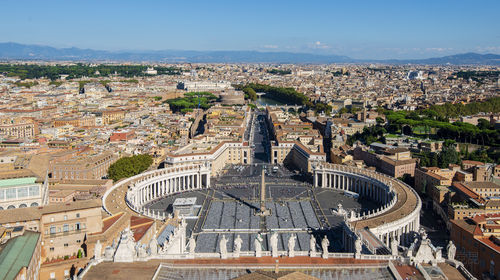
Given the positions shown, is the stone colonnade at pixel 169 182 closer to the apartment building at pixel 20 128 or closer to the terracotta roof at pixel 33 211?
the terracotta roof at pixel 33 211

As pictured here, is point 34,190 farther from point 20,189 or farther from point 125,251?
point 125,251

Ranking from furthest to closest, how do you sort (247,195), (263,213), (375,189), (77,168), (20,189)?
(77,168)
(247,195)
(375,189)
(263,213)
(20,189)

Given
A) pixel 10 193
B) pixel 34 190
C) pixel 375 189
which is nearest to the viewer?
pixel 10 193

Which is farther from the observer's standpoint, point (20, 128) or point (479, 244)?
point (20, 128)

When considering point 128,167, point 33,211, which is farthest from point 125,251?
point 128,167

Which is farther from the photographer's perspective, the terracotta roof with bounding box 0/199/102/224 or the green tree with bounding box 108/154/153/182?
the green tree with bounding box 108/154/153/182

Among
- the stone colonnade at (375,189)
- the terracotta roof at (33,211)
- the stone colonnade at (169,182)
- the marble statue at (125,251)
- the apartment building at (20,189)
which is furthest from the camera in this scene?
the stone colonnade at (169,182)

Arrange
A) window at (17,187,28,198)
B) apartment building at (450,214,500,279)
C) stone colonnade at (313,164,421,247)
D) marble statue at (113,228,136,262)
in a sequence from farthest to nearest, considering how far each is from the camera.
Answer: stone colonnade at (313,164,421,247)
window at (17,187,28,198)
apartment building at (450,214,500,279)
marble statue at (113,228,136,262)

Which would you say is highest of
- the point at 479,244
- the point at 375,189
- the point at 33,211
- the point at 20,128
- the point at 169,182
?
the point at 33,211

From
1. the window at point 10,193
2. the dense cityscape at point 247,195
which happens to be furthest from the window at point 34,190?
the window at point 10,193

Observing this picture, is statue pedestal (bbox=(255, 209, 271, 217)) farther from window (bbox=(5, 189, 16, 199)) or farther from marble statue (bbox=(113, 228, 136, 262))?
marble statue (bbox=(113, 228, 136, 262))

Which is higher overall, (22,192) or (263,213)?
(22,192)

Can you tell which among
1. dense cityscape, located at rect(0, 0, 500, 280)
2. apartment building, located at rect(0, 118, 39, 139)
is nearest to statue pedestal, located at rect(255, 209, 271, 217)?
dense cityscape, located at rect(0, 0, 500, 280)
